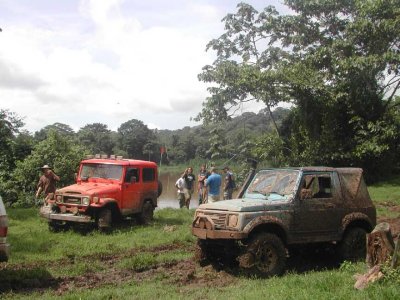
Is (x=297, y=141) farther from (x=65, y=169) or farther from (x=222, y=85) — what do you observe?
(x=65, y=169)

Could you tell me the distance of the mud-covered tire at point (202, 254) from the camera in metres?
8.97

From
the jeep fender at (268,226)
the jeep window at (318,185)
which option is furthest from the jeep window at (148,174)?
the jeep fender at (268,226)

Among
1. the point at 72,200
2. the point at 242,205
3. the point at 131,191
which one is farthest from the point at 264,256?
the point at 131,191

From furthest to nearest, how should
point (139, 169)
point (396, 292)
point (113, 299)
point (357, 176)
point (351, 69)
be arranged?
point (351, 69) → point (139, 169) → point (357, 176) → point (113, 299) → point (396, 292)

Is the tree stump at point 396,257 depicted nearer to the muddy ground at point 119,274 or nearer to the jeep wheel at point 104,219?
the muddy ground at point 119,274

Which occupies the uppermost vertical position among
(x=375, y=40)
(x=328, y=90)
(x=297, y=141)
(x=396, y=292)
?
(x=375, y=40)

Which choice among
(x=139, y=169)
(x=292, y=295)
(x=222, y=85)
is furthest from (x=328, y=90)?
(x=292, y=295)

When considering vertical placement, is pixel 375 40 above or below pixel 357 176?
above

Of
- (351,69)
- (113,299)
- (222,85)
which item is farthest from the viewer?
(222,85)

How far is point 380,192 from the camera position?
21.1 meters

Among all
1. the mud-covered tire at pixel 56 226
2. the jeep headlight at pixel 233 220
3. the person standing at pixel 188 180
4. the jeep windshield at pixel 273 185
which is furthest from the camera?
the person standing at pixel 188 180

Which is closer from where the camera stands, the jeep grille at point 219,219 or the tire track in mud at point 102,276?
the tire track in mud at point 102,276

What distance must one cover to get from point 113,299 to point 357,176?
5.44 m

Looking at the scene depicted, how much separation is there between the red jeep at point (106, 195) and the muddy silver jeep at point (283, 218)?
4843 millimetres
